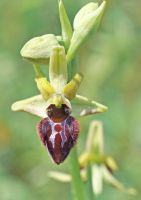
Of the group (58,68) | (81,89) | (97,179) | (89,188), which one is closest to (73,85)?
(58,68)

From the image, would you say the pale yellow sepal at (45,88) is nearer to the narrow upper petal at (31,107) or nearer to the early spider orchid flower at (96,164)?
the narrow upper petal at (31,107)

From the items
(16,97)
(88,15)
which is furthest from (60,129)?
(16,97)

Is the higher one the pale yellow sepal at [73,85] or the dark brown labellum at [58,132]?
the pale yellow sepal at [73,85]

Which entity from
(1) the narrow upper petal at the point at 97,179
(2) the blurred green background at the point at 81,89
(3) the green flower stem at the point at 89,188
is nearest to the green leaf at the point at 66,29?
(3) the green flower stem at the point at 89,188

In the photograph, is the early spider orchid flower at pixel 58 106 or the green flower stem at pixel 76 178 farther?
the green flower stem at pixel 76 178

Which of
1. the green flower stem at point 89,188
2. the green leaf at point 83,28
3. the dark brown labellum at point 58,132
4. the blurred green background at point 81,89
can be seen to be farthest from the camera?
the blurred green background at point 81,89

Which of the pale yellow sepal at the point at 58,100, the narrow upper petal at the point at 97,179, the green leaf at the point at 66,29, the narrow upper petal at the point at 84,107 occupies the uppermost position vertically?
the green leaf at the point at 66,29

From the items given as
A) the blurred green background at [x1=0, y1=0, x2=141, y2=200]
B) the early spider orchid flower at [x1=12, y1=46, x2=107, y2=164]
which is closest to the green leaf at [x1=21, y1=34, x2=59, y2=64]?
the early spider orchid flower at [x1=12, y1=46, x2=107, y2=164]

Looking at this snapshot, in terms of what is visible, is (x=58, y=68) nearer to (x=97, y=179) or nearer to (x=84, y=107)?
(x=84, y=107)
